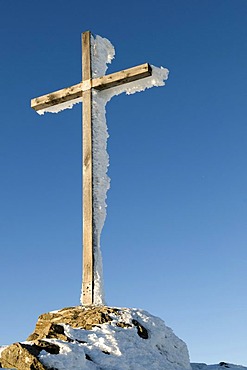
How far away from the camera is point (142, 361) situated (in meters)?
9.02

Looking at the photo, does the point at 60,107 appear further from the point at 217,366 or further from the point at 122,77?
the point at 217,366

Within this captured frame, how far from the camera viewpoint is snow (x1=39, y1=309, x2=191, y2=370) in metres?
8.19

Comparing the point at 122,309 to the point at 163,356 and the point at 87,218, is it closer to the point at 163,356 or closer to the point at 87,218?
the point at 163,356

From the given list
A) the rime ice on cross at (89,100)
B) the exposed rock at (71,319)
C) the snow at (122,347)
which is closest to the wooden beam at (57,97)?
the rime ice on cross at (89,100)

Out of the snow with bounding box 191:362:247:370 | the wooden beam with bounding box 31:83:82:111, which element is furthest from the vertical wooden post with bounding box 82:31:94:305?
the snow with bounding box 191:362:247:370

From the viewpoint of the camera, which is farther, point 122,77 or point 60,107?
point 60,107

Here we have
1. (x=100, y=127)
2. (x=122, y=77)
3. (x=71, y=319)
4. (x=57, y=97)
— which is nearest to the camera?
(x=71, y=319)

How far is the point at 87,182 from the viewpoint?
39.9ft

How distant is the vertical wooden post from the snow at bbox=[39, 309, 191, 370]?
1.22 m

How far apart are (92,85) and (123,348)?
6104mm

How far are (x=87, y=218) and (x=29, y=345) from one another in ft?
13.2

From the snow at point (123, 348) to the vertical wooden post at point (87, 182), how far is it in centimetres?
122

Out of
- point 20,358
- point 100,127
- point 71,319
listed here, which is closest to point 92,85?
point 100,127

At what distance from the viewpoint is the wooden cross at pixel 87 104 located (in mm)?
11617
